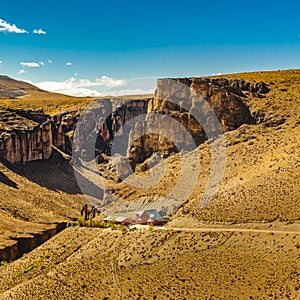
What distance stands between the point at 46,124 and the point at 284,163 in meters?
88.6

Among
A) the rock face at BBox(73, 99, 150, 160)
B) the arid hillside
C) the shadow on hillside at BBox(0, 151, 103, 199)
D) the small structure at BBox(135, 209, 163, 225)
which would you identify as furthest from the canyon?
the small structure at BBox(135, 209, 163, 225)

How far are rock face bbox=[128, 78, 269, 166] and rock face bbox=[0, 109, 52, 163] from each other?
36516mm

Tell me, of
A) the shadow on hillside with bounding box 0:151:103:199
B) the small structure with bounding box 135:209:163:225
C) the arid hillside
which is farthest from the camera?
the shadow on hillside with bounding box 0:151:103:199

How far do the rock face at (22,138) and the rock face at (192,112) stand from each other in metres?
36.5

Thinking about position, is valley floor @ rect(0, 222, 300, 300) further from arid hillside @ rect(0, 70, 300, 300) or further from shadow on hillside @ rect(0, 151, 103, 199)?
shadow on hillside @ rect(0, 151, 103, 199)

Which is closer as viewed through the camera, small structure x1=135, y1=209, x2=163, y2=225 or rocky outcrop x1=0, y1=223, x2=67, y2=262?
rocky outcrop x1=0, y1=223, x2=67, y2=262

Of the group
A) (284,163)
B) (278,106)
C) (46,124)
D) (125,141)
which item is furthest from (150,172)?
(125,141)

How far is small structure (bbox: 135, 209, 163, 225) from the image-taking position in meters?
72.5

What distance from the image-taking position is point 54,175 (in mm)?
126500

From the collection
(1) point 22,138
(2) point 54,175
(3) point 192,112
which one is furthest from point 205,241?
(1) point 22,138

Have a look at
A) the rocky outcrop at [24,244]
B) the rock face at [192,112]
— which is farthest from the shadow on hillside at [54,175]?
the rocky outcrop at [24,244]

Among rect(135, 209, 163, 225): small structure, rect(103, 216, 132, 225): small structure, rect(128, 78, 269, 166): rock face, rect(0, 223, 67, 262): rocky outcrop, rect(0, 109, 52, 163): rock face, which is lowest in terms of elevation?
rect(0, 223, 67, 262): rocky outcrop

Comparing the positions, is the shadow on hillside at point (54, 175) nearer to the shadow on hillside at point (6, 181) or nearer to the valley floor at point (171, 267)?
the shadow on hillside at point (6, 181)

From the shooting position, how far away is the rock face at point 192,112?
322 feet
